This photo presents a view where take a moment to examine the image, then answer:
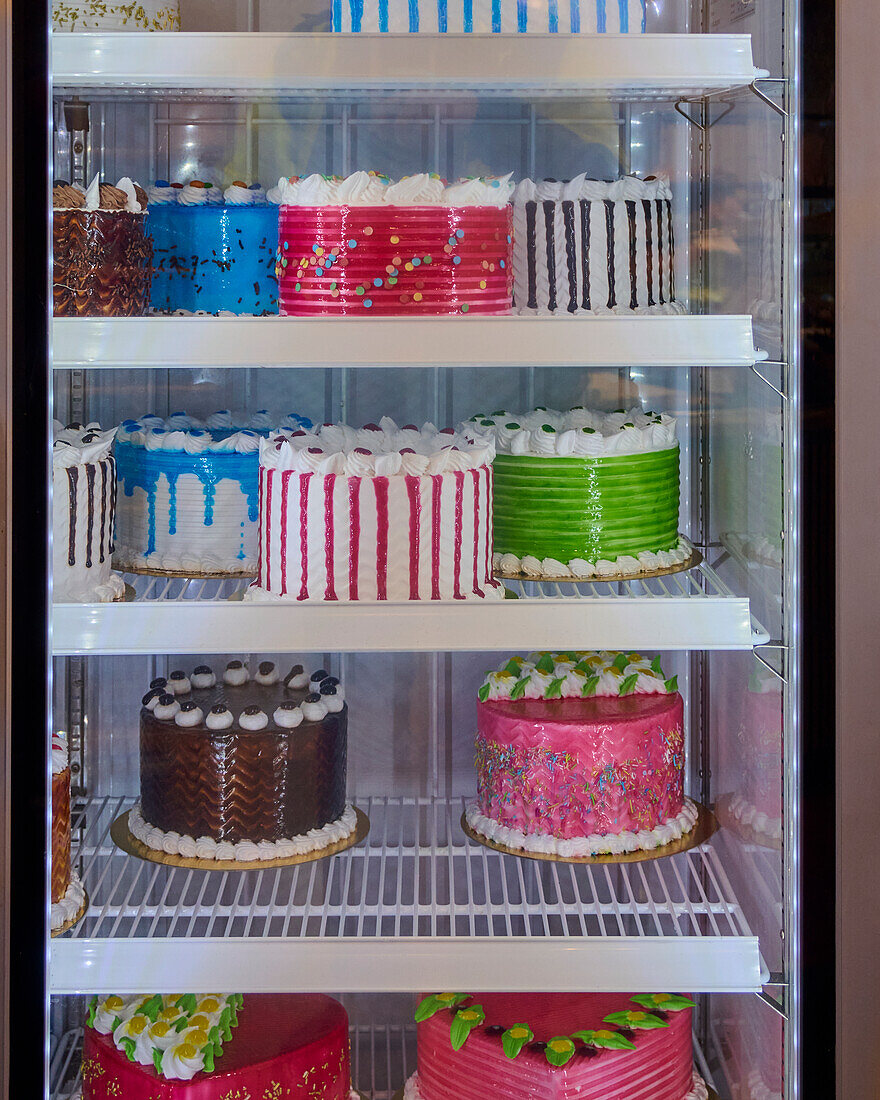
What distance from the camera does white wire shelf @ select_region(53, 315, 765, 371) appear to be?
140cm

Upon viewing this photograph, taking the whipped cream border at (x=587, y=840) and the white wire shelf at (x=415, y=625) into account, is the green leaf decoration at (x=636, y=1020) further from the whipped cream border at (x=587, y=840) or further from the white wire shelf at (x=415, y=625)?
the white wire shelf at (x=415, y=625)

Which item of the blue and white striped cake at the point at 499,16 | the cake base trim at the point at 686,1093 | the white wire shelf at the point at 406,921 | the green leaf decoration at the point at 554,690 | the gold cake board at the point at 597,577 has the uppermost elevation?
the blue and white striped cake at the point at 499,16

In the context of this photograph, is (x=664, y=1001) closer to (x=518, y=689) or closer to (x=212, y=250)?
(x=518, y=689)

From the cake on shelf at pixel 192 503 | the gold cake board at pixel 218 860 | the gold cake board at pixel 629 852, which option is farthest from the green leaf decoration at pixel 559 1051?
the cake on shelf at pixel 192 503

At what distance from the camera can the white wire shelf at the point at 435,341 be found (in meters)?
1.40

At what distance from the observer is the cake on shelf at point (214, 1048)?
1.48m

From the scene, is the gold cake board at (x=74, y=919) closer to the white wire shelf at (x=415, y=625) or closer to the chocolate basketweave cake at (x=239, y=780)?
the chocolate basketweave cake at (x=239, y=780)

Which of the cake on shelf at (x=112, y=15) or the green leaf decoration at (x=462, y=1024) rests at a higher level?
the cake on shelf at (x=112, y=15)

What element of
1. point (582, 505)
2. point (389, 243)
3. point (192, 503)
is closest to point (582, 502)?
point (582, 505)

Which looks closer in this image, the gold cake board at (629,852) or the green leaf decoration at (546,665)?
the gold cake board at (629,852)

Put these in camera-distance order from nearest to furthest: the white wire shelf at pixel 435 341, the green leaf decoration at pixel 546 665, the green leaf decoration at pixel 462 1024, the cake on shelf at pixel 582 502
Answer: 1. the white wire shelf at pixel 435 341
2. the green leaf decoration at pixel 462 1024
3. the cake on shelf at pixel 582 502
4. the green leaf decoration at pixel 546 665

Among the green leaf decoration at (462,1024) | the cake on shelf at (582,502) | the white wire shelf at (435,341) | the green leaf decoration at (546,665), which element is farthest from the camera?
the green leaf decoration at (546,665)

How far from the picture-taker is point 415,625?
1438 millimetres

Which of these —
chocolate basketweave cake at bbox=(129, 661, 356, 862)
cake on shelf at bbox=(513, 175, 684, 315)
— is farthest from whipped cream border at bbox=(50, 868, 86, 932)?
cake on shelf at bbox=(513, 175, 684, 315)
